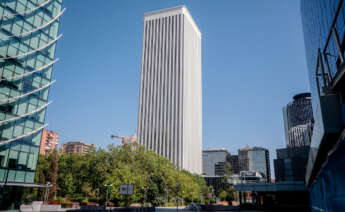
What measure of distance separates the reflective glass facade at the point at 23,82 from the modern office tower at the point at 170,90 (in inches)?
4220

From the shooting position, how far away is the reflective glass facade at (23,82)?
3547 centimetres

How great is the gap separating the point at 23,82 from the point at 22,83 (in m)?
0.25

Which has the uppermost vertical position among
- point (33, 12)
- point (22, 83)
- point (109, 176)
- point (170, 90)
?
point (170, 90)

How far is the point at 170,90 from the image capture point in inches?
5974

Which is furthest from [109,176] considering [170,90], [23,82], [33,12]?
[170,90]

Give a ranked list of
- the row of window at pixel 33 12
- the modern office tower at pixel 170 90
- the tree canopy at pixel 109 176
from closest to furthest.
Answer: the row of window at pixel 33 12
the tree canopy at pixel 109 176
the modern office tower at pixel 170 90

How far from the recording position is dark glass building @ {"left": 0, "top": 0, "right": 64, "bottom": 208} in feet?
116

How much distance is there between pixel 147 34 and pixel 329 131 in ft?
519

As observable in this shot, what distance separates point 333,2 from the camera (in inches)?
746

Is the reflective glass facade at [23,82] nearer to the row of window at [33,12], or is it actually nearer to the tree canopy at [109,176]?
the row of window at [33,12]

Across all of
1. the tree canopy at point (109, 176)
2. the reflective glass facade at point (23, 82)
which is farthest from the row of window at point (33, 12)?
the tree canopy at point (109, 176)

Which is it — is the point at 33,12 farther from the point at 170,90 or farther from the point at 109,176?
the point at 170,90

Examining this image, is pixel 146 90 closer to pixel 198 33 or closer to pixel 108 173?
pixel 198 33

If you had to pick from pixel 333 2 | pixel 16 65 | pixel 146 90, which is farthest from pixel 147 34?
pixel 333 2
